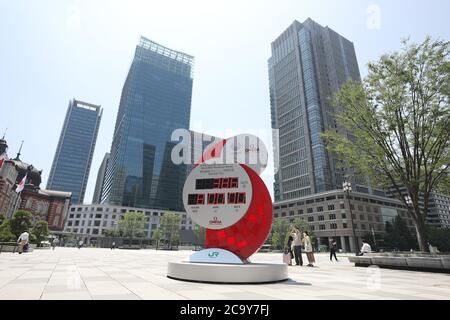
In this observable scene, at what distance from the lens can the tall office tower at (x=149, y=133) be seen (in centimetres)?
10594

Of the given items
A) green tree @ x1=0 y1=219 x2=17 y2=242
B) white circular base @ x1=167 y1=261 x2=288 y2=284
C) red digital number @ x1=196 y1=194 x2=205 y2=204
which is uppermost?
red digital number @ x1=196 y1=194 x2=205 y2=204

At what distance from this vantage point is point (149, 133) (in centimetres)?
11206

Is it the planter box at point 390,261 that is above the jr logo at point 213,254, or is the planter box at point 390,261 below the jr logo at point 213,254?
below

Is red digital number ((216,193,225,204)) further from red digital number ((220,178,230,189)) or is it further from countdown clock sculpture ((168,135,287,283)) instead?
red digital number ((220,178,230,189))

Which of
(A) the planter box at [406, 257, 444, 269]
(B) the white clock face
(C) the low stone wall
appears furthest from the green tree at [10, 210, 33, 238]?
(A) the planter box at [406, 257, 444, 269]

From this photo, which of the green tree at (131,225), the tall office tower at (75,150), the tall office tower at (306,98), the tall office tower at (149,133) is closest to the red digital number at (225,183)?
the green tree at (131,225)

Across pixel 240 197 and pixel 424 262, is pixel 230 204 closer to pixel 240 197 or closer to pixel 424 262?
pixel 240 197

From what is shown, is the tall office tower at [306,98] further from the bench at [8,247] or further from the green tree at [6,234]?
the bench at [8,247]

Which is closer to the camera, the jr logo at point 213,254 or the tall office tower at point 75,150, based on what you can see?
the jr logo at point 213,254

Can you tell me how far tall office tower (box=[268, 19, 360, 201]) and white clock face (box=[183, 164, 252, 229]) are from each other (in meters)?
79.3

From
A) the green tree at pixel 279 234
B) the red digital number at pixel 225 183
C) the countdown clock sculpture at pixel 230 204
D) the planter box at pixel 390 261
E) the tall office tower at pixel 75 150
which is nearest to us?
the countdown clock sculpture at pixel 230 204

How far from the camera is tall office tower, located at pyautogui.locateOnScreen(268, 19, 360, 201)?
89.1 metres

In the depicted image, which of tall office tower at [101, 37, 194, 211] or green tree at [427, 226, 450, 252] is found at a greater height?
tall office tower at [101, 37, 194, 211]
